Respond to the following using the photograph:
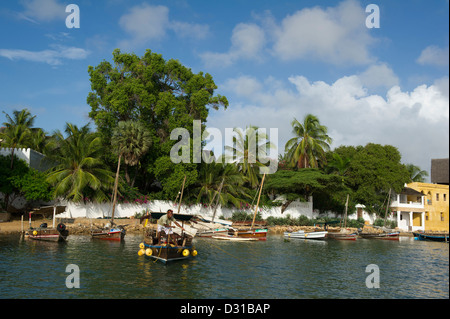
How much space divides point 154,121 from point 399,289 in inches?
1378

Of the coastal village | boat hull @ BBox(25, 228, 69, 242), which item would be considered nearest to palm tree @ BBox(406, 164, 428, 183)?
the coastal village

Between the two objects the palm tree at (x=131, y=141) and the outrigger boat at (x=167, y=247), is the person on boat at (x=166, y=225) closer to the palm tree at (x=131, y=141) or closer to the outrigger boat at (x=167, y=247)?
the outrigger boat at (x=167, y=247)

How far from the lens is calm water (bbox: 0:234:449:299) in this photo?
52.0 feet

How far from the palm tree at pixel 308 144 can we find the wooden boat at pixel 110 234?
30075 mm

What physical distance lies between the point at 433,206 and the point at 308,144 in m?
23.3

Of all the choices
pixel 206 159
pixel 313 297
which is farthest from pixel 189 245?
pixel 206 159

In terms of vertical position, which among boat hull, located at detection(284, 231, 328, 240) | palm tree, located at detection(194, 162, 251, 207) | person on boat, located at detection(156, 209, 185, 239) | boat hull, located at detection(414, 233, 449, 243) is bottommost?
boat hull, located at detection(414, 233, 449, 243)

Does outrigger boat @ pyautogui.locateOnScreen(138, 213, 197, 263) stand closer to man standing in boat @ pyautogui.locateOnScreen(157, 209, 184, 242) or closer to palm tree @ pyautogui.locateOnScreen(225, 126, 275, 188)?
man standing in boat @ pyautogui.locateOnScreen(157, 209, 184, 242)

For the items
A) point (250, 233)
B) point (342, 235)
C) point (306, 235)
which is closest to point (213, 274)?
point (250, 233)

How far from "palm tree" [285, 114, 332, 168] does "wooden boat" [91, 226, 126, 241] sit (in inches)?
1184

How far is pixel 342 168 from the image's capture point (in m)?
56.4

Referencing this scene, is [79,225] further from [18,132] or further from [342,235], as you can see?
[342,235]

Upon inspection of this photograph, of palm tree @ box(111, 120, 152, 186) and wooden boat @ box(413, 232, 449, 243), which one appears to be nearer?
palm tree @ box(111, 120, 152, 186)

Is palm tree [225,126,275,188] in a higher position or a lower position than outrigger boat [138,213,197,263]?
higher
